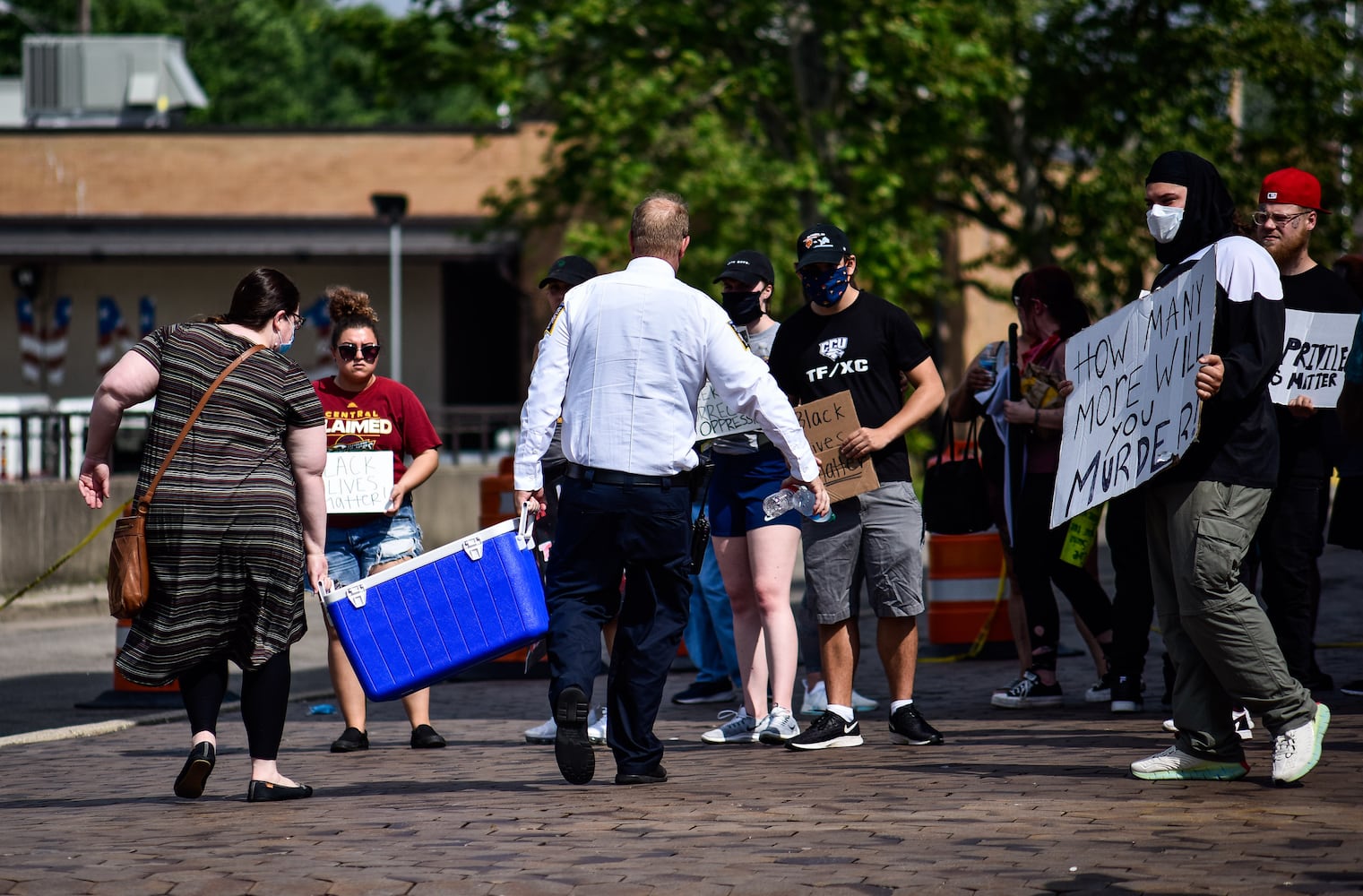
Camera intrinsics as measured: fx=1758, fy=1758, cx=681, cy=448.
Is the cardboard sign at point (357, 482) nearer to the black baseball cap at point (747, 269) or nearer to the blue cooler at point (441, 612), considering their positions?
the blue cooler at point (441, 612)

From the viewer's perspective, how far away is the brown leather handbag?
227 inches

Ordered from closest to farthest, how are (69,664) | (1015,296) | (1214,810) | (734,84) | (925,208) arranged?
1. (1214,810)
2. (1015,296)
3. (69,664)
4. (734,84)
5. (925,208)

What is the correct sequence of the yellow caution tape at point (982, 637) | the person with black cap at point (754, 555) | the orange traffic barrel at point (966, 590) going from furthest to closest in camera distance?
the orange traffic barrel at point (966, 590) → the yellow caution tape at point (982, 637) → the person with black cap at point (754, 555)

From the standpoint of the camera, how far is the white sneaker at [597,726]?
7477 millimetres

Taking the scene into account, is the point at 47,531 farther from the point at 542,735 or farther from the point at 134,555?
the point at 134,555

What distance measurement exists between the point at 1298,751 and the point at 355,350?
4117 mm

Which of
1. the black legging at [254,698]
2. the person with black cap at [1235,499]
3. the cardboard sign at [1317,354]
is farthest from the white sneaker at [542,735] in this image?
the cardboard sign at [1317,354]

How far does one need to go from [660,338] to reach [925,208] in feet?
76.1

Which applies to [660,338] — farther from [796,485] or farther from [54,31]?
[54,31]

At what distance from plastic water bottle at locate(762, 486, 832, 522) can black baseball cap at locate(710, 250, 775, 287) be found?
0.92 meters

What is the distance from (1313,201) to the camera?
21.4ft

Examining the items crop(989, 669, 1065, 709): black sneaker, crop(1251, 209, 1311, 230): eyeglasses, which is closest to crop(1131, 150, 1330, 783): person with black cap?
crop(1251, 209, 1311, 230): eyeglasses

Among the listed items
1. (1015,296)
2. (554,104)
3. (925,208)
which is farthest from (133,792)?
(925,208)

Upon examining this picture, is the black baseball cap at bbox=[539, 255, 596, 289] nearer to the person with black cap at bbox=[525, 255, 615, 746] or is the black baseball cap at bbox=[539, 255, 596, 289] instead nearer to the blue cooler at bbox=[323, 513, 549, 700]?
the person with black cap at bbox=[525, 255, 615, 746]
